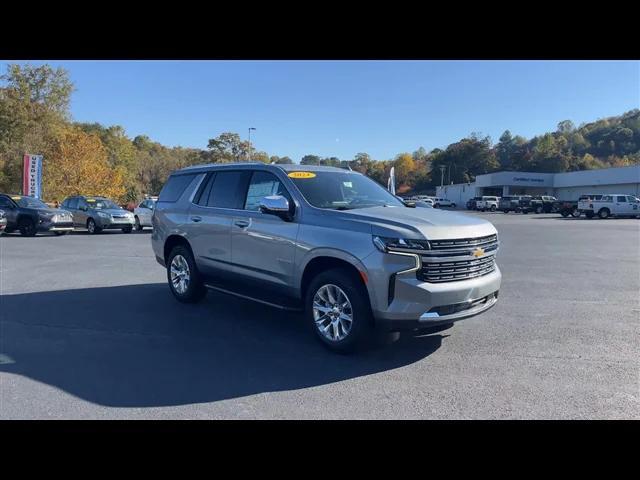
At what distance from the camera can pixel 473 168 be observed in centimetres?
11375

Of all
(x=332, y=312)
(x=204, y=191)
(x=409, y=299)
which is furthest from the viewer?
(x=204, y=191)

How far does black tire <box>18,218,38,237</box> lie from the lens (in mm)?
18578

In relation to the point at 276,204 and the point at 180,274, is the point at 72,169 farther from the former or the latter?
the point at 276,204

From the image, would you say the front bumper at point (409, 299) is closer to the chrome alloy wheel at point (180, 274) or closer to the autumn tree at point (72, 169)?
the chrome alloy wheel at point (180, 274)

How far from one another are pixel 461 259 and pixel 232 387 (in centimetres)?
254

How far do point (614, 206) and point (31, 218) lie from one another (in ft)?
135

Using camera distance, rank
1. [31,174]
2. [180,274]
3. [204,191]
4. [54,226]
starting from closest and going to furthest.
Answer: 1. [204,191]
2. [180,274]
3. [54,226]
4. [31,174]

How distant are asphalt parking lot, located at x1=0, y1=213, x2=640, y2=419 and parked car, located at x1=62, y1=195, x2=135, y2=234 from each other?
12.9 meters

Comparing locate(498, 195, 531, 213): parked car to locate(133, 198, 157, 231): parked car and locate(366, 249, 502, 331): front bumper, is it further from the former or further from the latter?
locate(366, 249, 502, 331): front bumper

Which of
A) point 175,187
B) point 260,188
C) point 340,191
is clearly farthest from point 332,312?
point 175,187

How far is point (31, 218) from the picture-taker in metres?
18.5

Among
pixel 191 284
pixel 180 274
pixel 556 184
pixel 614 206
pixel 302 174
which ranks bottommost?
pixel 191 284
